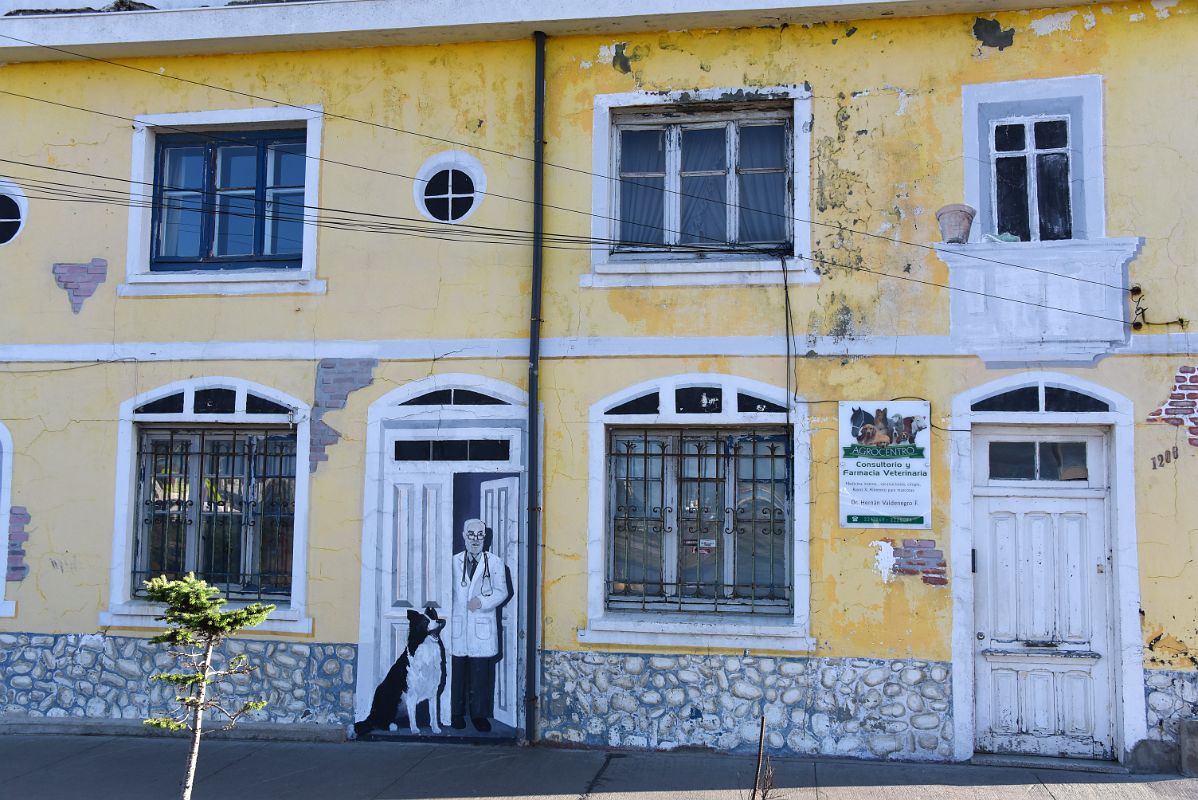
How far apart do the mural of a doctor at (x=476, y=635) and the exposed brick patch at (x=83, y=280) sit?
376cm

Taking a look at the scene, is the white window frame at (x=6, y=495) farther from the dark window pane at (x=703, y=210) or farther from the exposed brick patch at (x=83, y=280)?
the dark window pane at (x=703, y=210)

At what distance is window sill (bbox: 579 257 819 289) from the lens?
7.55 m

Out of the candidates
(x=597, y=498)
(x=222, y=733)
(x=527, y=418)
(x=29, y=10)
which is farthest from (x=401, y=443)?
(x=29, y=10)

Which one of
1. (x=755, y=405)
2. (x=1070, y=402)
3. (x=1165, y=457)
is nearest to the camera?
(x=1165, y=457)

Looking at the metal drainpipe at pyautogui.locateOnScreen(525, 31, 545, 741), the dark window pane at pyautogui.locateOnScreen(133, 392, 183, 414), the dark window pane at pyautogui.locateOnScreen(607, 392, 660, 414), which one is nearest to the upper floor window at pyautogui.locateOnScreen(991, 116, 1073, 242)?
the dark window pane at pyautogui.locateOnScreen(607, 392, 660, 414)

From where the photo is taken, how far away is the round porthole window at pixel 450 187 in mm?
7984

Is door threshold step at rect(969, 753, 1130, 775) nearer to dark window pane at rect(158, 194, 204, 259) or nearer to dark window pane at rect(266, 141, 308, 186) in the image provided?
dark window pane at rect(266, 141, 308, 186)

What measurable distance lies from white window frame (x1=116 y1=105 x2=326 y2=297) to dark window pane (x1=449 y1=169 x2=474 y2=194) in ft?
3.61

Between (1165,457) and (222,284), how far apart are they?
707cm

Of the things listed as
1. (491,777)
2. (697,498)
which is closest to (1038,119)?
(697,498)

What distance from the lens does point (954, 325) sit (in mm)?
7352

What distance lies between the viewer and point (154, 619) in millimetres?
7914

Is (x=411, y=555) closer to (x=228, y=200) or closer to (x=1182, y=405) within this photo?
(x=228, y=200)

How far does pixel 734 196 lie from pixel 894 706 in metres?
3.91
